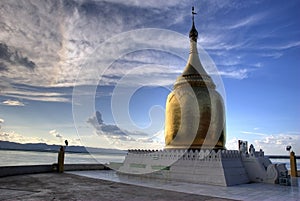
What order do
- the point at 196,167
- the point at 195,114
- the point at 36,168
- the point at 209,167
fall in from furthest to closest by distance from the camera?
the point at 195,114 → the point at 36,168 → the point at 196,167 → the point at 209,167

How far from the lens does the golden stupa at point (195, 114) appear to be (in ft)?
79.9

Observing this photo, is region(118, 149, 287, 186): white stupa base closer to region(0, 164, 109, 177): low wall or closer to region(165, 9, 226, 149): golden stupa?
region(165, 9, 226, 149): golden stupa

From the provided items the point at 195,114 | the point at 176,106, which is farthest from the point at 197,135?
the point at 176,106

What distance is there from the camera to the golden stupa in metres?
24.3

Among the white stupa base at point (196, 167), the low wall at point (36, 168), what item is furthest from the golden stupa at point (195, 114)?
the low wall at point (36, 168)

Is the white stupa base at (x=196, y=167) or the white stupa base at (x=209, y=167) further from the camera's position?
the white stupa base at (x=209, y=167)

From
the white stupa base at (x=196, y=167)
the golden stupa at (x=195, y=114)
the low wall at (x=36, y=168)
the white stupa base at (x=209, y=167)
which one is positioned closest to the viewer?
the white stupa base at (x=196, y=167)

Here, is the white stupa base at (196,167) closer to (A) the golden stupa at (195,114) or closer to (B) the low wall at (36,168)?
(A) the golden stupa at (195,114)

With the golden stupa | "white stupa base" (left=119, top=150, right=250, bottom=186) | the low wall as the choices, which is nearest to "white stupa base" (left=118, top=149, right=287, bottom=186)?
"white stupa base" (left=119, top=150, right=250, bottom=186)

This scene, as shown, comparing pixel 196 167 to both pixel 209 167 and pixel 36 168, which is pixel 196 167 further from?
pixel 36 168

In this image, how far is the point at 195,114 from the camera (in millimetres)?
24797

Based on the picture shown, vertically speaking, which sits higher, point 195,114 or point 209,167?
point 195,114

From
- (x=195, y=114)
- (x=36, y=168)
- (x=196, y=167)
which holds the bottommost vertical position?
(x=36, y=168)

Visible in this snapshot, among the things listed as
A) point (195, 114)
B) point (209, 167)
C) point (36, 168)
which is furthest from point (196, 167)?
point (36, 168)
